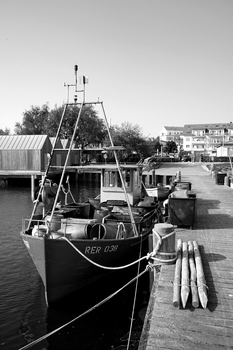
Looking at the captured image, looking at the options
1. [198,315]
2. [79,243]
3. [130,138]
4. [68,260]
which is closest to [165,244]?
[198,315]

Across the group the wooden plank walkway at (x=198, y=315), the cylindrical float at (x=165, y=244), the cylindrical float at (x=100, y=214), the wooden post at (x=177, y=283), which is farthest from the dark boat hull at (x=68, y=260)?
the wooden plank walkway at (x=198, y=315)

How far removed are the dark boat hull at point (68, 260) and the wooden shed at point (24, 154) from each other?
35.4 m

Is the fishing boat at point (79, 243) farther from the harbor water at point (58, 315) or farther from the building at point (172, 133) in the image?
the building at point (172, 133)

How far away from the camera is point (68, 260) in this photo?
31.8 ft

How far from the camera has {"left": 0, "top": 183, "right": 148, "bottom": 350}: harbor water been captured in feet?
27.7

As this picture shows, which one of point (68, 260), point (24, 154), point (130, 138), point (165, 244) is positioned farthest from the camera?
point (130, 138)

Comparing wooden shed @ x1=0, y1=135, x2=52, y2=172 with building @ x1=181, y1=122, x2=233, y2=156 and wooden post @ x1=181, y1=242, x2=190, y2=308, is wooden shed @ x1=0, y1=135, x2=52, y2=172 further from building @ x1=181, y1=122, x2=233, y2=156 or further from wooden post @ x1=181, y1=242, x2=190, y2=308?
building @ x1=181, y1=122, x2=233, y2=156

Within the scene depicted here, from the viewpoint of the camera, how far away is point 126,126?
78.9 m

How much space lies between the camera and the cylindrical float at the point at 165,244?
26.3 feet

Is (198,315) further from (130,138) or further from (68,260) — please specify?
(130,138)

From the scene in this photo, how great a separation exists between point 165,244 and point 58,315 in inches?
167

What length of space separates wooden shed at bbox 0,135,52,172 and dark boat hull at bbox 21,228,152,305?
35.4m

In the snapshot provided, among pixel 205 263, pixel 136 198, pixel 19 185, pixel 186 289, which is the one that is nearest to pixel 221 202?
pixel 136 198

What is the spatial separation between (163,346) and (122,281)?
707 centimetres
